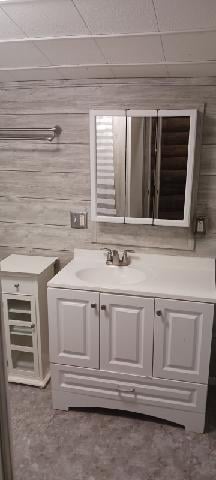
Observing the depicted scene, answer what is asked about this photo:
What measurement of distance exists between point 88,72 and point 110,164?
541 mm

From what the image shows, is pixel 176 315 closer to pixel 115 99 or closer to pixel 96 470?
pixel 96 470

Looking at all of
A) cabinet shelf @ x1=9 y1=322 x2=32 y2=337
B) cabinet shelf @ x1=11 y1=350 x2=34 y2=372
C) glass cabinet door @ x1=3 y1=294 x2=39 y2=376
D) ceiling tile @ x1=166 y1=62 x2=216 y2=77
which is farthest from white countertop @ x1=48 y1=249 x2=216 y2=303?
ceiling tile @ x1=166 y1=62 x2=216 y2=77

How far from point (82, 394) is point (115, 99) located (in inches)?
69.8

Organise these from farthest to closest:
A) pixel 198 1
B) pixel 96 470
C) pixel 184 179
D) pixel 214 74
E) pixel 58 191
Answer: pixel 58 191 < pixel 184 179 < pixel 214 74 < pixel 96 470 < pixel 198 1

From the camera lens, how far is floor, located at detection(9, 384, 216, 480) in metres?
1.87

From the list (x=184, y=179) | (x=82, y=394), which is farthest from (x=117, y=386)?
(x=184, y=179)

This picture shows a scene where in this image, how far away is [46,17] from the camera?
1.45m

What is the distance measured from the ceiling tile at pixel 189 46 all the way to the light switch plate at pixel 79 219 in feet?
3.48

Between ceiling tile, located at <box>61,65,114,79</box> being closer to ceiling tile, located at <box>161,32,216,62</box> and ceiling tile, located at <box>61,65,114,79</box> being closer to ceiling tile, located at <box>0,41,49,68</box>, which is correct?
ceiling tile, located at <box>0,41,49,68</box>

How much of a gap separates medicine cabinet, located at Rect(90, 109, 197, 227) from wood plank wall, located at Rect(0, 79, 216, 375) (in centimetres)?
9

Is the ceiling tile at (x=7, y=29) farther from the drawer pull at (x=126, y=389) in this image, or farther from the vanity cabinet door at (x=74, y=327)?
the drawer pull at (x=126, y=389)

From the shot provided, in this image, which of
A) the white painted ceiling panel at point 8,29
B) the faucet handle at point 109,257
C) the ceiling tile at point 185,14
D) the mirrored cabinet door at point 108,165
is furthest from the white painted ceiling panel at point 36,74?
the faucet handle at point 109,257

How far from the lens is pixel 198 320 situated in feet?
6.39

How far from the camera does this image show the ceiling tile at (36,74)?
7.04 feet
